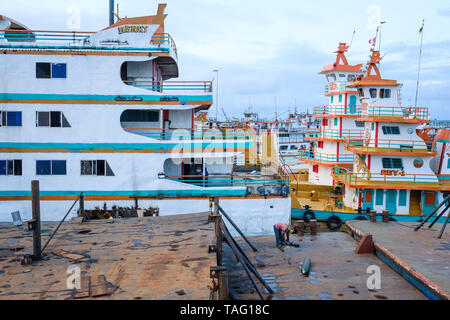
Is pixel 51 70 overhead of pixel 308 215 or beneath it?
overhead

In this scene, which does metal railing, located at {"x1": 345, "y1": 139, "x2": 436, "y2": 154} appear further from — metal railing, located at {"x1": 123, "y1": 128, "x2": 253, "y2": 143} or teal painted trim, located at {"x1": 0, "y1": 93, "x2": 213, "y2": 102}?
teal painted trim, located at {"x1": 0, "y1": 93, "x2": 213, "y2": 102}

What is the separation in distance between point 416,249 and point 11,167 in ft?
66.2

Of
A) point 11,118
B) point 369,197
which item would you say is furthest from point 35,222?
point 369,197

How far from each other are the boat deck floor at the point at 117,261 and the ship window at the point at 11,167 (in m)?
4.60

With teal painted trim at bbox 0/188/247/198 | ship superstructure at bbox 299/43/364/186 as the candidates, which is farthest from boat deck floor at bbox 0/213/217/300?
ship superstructure at bbox 299/43/364/186

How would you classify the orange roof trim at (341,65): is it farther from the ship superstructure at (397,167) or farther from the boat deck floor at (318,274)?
the boat deck floor at (318,274)

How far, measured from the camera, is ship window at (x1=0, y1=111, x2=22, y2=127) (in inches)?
791

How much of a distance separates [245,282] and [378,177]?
14.6 metres

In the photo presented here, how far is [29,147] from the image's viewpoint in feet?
66.0

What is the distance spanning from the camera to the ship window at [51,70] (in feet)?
65.9

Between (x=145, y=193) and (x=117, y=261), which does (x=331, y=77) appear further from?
(x=117, y=261)

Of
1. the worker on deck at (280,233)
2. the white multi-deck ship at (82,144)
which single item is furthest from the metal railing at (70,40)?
the worker on deck at (280,233)

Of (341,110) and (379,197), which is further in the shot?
(341,110)

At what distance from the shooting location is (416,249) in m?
16.1
